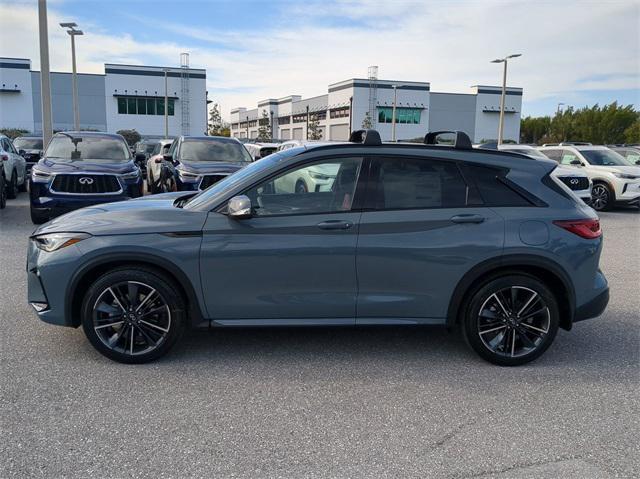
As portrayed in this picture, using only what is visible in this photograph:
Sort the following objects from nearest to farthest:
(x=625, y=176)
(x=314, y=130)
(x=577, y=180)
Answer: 1. (x=577, y=180)
2. (x=625, y=176)
3. (x=314, y=130)

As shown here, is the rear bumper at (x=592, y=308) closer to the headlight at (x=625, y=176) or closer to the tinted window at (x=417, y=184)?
the tinted window at (x=417, y=184)

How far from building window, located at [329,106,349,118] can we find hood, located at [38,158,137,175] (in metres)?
65.7

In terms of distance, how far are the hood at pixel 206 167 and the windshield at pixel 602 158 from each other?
33.8 feet

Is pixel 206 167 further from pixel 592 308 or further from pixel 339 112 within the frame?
pixel 339 112

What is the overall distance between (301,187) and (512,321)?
6.50 feet

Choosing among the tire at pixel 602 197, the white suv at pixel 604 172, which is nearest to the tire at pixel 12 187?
the white suv at pixel 604 172

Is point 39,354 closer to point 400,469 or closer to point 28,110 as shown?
point 400,469

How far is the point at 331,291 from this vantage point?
4301 millimetres

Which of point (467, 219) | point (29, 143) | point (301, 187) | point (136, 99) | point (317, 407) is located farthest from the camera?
point (136, 99)

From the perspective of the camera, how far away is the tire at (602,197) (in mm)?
15102

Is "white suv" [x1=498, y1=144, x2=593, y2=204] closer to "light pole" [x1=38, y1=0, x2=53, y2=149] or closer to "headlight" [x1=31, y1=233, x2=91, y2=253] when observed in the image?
"headlight" [x1=31, y1=233, x2=91, y2=253]

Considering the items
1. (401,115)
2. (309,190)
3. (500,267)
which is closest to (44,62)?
(309,190)

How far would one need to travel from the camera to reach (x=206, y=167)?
10.8m

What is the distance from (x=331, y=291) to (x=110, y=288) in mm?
1657
